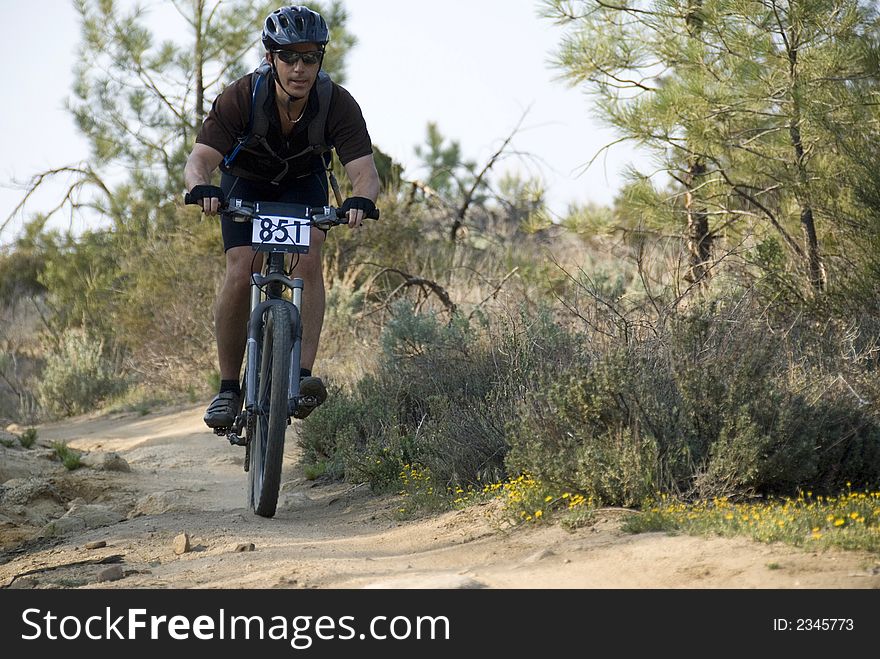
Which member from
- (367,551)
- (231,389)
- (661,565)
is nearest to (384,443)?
(231,389)

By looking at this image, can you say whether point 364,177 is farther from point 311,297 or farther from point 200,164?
point 200,164

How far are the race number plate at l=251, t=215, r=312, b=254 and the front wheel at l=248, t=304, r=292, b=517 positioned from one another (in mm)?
287

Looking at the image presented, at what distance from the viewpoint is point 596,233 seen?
425 inches

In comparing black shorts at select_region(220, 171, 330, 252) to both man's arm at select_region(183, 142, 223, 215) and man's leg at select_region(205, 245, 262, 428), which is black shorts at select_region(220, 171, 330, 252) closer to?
man's leg at select_region(205, 245, 262, 428)

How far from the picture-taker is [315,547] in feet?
15.3

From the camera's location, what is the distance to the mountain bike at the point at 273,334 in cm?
505

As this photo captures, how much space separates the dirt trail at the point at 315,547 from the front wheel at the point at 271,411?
0.66ft

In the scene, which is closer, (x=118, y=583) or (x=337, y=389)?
(x=118, y=583)

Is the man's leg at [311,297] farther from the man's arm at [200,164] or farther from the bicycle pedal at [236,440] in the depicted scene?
the man's arm at [200,164]

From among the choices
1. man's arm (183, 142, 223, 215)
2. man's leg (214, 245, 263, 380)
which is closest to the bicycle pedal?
man's leg (214, 245, 263, 380)

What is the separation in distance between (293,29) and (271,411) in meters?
1.81

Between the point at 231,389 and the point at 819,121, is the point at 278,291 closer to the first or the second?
the point at 231,389

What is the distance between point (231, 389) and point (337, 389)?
248 centimetres

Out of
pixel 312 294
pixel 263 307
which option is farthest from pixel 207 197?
pixel 312 294
